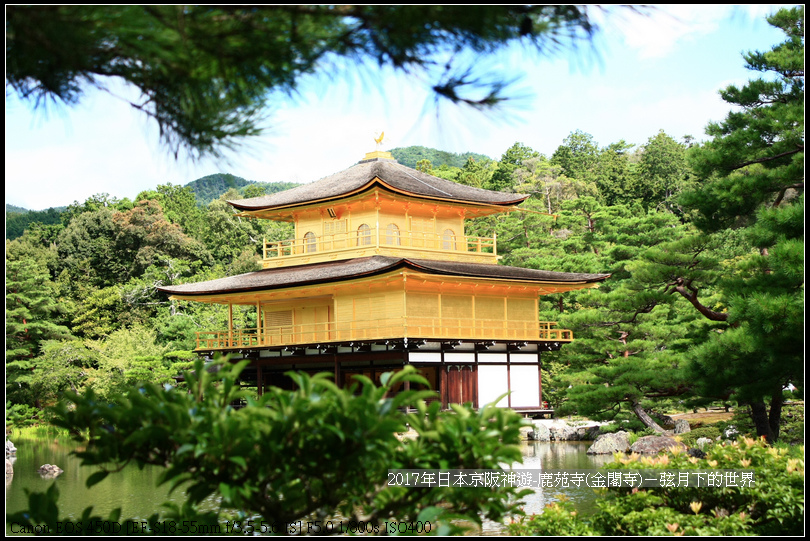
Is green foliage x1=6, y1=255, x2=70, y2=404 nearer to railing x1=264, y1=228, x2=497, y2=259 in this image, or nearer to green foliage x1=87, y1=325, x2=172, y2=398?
green foliage x1=87, y1=325, x2=172, y2=398

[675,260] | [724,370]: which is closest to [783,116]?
[724,370]

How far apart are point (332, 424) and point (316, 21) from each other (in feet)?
5.36

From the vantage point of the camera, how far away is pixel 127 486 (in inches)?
615

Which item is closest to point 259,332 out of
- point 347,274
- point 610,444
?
point 347,274

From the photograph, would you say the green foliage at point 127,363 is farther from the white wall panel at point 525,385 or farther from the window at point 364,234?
the white wall panel at point 525,385

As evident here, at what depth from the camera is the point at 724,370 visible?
1138cm

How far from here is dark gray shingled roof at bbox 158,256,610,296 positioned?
18641 mm

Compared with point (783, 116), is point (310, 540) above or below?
below

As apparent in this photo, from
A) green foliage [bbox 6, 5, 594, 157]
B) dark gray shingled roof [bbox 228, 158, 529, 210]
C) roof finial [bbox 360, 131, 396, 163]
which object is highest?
roof finial [bbox 360, 131, 396, 163]

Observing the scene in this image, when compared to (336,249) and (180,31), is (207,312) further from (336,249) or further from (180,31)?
(180,31)

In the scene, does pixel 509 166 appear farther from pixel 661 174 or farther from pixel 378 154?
pixel 378 154

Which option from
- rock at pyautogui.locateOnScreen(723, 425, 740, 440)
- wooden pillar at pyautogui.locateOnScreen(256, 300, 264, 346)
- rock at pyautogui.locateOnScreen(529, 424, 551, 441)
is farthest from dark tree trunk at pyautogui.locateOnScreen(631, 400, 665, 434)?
wooden pillar at pyautogui.locateOnScreen(256, 300, 264, 346)

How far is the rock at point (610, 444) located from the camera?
19125 millimetres

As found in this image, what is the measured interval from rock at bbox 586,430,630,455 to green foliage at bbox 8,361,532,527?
16489 mm
